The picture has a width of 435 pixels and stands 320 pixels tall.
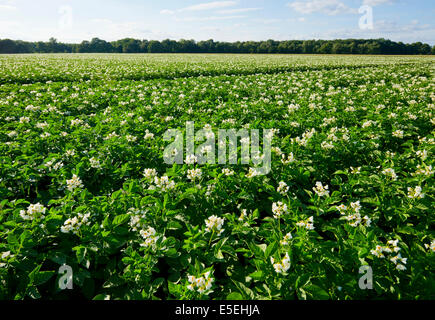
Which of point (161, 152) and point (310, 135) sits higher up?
point (310, 135)

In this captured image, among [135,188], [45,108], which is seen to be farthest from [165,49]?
[135,188]

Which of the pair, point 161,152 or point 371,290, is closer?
point 371,290

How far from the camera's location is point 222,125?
6.64m

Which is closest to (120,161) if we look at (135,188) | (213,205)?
(135,188)

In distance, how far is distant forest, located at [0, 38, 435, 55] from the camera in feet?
260

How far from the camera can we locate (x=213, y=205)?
3.37 m

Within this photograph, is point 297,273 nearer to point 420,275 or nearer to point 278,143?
point 420,275

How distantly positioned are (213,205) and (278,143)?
8.16 ft

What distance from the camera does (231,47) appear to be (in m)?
91.2

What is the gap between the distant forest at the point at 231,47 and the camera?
260 ft
